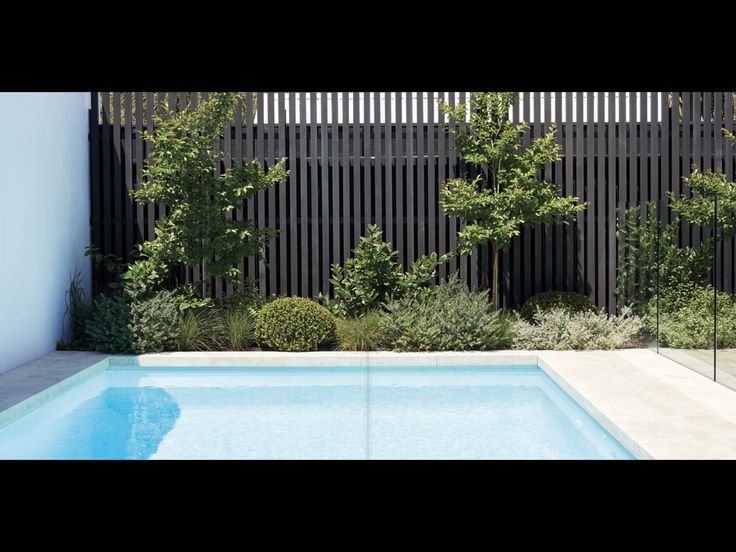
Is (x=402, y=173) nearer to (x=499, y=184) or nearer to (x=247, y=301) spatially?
(x=499, y=184)

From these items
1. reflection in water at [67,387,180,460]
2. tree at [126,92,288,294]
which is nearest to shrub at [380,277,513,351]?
tree at [126,92,288,294]

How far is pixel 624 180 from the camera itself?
1137 cm

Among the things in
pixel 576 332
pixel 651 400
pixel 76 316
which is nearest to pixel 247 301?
pixel 76 316

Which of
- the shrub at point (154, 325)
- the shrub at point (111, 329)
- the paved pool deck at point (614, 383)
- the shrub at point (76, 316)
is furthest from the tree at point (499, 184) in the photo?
the shrub at point (76, 316)

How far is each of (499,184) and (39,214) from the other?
19.2ft

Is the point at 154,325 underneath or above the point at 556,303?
underneath

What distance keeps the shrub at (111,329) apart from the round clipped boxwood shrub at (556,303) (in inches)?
202

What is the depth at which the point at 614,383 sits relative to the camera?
25.1ft

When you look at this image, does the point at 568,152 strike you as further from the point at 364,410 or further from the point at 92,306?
the point at 92,306

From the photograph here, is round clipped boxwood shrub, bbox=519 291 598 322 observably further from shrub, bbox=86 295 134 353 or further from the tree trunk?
shrub, bbox=86 295 134 353

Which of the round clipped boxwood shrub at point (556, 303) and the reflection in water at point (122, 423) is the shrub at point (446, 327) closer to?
the round clipped boxwood shrub at point (556, 303)
